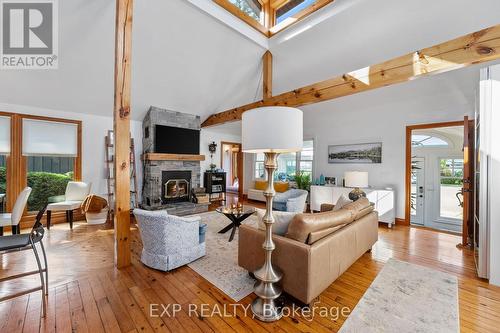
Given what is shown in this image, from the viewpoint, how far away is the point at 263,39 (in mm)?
4133

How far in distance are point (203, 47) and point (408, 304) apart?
4.59 meters

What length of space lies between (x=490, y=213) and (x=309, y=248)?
2191mm

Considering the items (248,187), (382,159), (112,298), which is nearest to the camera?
(112,298)

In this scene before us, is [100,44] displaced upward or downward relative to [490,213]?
upward

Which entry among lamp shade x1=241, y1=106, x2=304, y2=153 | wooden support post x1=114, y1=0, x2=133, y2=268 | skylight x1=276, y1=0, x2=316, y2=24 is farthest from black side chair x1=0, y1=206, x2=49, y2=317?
skylight x1=276, y1=0, x2=316, y2=24

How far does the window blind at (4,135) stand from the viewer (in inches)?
144

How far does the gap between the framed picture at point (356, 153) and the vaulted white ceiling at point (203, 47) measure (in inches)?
77.2

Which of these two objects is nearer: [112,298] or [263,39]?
[112,298]

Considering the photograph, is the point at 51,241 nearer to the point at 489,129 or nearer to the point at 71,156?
the point at 71,156

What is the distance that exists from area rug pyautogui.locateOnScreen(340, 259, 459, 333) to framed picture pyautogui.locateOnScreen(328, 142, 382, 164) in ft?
9.51

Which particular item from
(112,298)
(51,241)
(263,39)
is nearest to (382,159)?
(263,39)

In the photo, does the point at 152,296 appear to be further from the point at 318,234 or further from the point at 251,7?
the point at 251,7

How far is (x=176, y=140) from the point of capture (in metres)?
5.28

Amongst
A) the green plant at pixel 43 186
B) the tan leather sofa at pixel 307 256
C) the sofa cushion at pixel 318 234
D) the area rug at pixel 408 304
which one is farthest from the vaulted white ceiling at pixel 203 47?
the area rug at pixel 408 304
